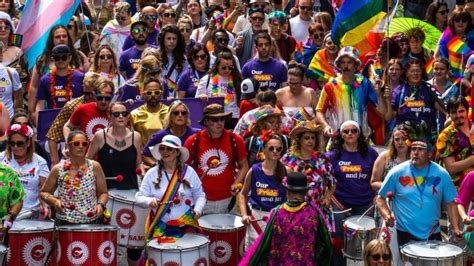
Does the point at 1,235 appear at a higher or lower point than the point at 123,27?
lower

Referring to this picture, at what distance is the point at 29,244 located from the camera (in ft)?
46.7

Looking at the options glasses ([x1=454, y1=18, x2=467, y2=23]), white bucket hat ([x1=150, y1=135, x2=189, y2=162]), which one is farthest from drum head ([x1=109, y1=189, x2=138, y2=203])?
glasses ([x1=454, y1=18, x2=467, y2=23])

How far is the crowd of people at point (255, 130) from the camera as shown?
45.8ft

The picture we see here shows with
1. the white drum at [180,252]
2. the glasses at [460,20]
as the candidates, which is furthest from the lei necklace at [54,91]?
the glasses at [460,20]

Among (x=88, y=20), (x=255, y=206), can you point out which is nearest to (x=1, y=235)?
(x=255, y=206)

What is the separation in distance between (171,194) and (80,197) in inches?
33.6

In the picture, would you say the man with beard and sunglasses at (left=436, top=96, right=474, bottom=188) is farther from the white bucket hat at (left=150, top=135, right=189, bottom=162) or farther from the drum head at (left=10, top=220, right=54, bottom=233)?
the drum head at (left=10, top=220, right=54, bottom=233)

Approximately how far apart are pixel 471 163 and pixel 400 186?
4.65 ft

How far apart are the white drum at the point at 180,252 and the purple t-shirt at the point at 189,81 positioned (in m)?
4.11

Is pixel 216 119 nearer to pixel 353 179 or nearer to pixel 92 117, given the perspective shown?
pixel 353 179

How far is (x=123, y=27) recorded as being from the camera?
808 inches

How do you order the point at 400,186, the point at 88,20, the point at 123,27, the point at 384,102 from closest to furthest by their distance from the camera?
the point at 400,186
the point at 384,102
the point at 123,27
the point at 88,20

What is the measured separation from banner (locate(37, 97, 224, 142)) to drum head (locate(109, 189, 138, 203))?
72.0 inches

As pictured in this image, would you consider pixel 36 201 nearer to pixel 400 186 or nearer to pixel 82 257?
pixel 82 257
